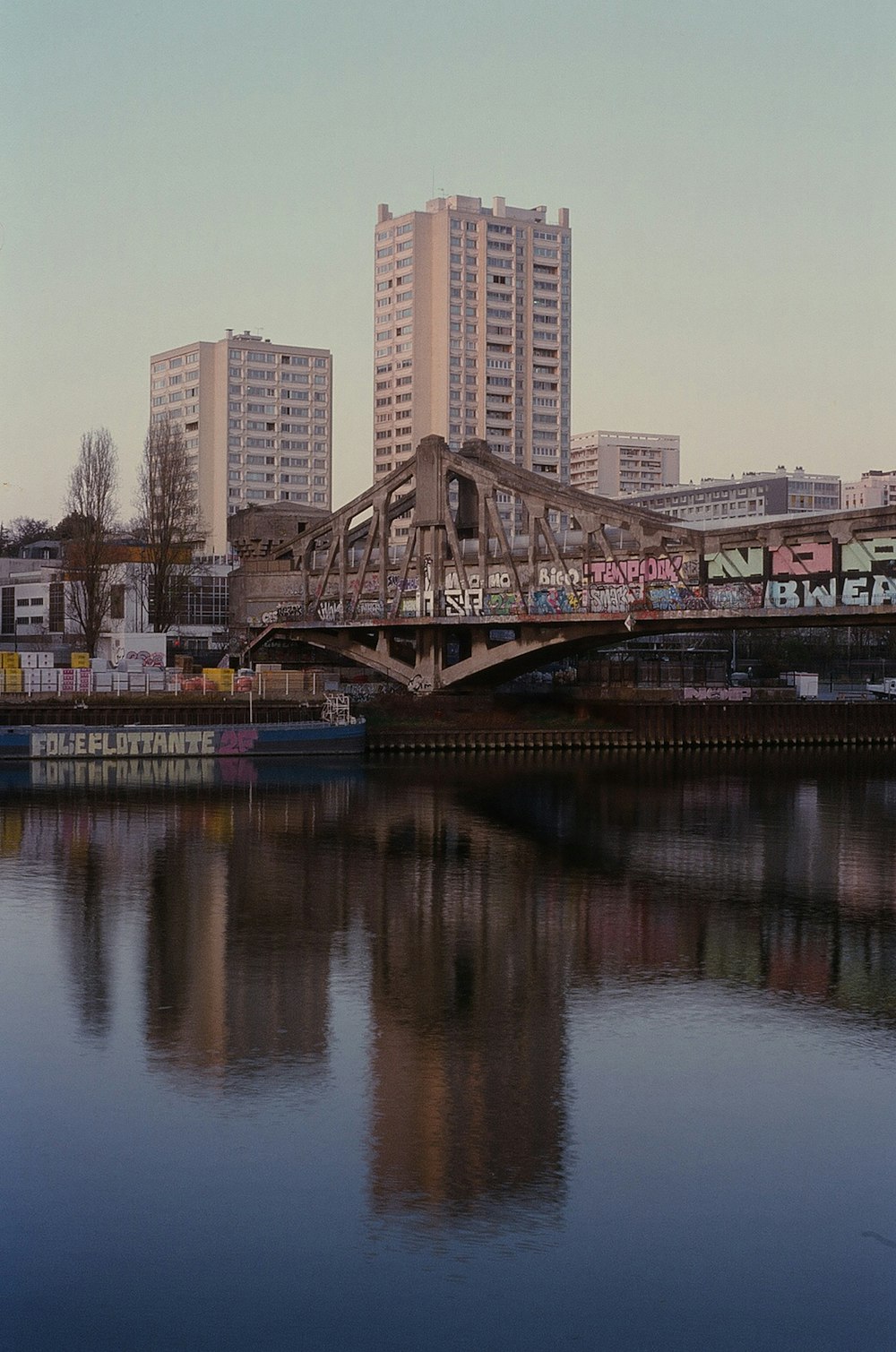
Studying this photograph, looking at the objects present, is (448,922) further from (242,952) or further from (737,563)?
(737,563)

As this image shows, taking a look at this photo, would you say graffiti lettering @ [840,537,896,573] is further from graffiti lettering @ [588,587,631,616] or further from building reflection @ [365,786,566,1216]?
building reflection @ [365,786,566,1216]

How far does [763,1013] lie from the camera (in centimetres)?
2875

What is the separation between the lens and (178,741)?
84000mm

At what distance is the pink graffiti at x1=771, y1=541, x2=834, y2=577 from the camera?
75188mm

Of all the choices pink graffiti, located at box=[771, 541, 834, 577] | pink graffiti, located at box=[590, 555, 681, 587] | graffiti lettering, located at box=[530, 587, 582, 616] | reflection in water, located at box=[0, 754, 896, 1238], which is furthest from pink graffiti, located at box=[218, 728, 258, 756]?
pink graffiti, located at box=[771, 541, 834, 577]

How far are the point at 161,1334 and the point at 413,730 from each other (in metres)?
81.1

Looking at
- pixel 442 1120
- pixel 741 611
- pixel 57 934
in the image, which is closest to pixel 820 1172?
pixel 442 1120

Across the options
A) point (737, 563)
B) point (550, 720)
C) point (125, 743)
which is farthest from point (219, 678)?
point (737, 563)

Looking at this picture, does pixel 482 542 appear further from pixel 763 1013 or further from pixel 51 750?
pixel 763 1013

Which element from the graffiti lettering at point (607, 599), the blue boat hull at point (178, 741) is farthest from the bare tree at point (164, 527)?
the graffiti lettering at point (607, 599)

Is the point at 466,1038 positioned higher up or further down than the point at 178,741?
further down

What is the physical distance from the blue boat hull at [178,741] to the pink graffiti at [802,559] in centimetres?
2645

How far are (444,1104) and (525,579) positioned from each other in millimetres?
74856

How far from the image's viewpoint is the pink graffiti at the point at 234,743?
278 feet
